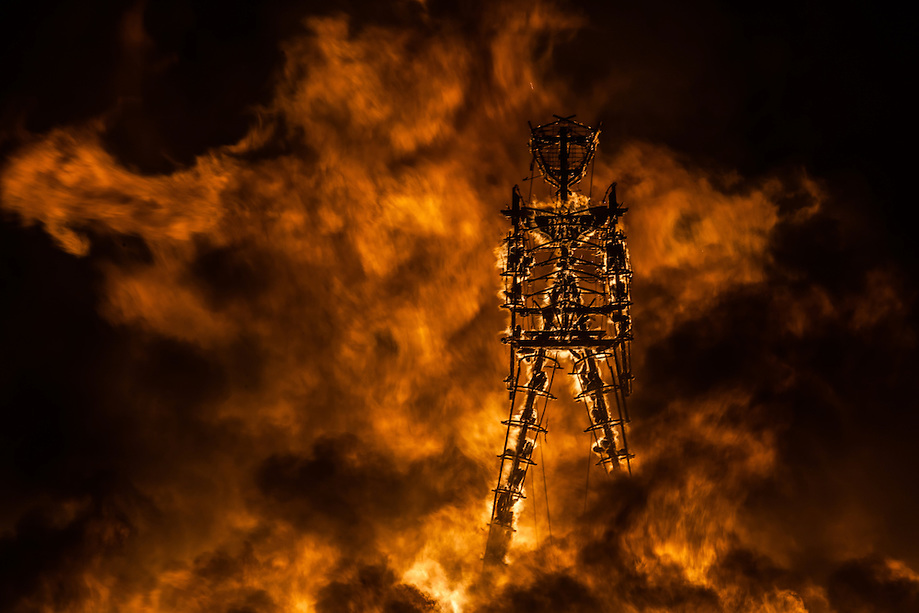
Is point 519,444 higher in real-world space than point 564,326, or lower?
lower

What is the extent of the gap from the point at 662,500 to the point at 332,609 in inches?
553

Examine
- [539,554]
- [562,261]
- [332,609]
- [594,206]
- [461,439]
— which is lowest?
[332,609]

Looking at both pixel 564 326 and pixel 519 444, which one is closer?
pixel 564 326

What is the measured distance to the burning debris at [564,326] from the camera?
62.7ft

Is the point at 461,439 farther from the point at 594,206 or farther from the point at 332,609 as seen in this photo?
the point at 594,206

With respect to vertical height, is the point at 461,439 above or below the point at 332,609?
above

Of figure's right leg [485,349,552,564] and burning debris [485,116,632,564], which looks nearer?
burning debris [485,116,632,564]

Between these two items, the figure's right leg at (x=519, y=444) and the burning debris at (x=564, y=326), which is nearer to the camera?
the burning debris at (x=564, y=326)

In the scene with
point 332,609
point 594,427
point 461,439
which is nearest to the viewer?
point 594,427

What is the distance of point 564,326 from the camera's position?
19.2 metres

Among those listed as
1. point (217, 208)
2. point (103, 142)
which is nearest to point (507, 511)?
point (217, 208)

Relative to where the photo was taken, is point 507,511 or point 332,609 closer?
point 507,511

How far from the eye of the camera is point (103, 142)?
20891 millimetres

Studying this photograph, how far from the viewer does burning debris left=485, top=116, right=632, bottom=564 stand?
19.1 m
